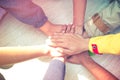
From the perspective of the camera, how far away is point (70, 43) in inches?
37.8

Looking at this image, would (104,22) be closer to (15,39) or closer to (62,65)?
(62,65)

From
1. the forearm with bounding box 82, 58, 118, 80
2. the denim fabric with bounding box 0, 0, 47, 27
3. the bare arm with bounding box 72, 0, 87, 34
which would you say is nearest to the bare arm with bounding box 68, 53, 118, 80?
the forearm with bounding box 82, 58, 118, 80

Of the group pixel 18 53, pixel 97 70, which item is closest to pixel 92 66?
pixel 97 70

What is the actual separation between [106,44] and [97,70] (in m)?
0.13

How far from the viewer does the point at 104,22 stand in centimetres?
99

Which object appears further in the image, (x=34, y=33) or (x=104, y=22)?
(x=34, y=33)

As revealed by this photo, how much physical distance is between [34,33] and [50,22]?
85 mm

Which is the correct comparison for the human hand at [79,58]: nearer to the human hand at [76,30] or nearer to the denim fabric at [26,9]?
the human hand at [76,30]

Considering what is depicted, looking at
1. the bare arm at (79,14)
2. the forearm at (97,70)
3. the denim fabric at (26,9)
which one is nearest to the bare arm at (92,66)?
the forearm at (97,70)

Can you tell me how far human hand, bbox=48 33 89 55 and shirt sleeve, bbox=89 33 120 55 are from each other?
0.12 ft

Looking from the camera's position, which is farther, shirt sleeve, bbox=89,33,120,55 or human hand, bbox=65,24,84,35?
human hand, bbox=65,24,84,35

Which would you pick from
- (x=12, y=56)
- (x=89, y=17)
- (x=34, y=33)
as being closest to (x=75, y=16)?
(x=89, y=17)

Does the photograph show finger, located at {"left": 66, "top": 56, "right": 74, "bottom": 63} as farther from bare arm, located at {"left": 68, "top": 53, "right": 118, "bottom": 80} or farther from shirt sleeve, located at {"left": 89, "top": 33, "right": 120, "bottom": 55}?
shirt sleeve, located at {"left": 89, "top": 33, "right": 120, "bottom": 55}

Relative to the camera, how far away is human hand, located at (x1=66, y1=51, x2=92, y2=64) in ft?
3.27
